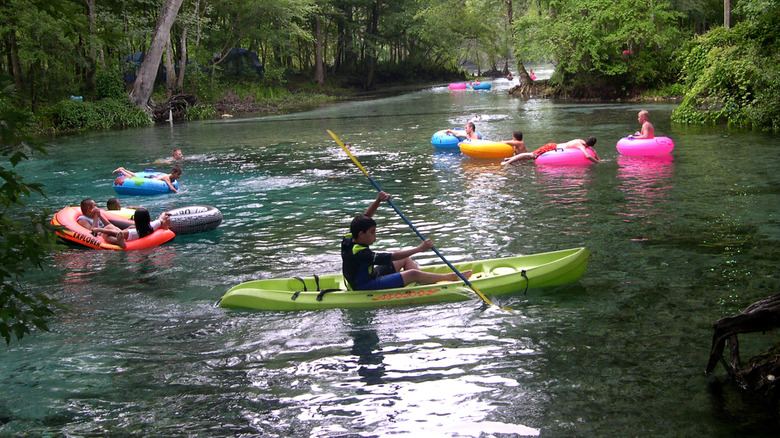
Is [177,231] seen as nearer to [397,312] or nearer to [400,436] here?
[397,312]

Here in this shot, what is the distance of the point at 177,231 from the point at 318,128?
55.6 ft

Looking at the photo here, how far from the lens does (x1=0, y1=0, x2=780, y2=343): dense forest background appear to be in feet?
62.5

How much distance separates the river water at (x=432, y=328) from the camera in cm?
497

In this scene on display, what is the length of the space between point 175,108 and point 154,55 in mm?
3363

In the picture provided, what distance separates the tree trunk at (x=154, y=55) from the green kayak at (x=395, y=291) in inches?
1062

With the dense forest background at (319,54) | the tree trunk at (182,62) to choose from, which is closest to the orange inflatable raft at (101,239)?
the dense forest background at (319,54)

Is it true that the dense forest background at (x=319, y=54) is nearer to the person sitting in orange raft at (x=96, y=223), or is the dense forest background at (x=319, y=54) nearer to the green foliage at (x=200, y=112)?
the green foliage at (x=200, y=112)

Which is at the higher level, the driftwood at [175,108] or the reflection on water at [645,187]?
the driftwood at [175,108]

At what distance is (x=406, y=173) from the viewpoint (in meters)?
15.7

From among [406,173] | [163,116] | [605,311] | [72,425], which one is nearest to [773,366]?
[605,311]

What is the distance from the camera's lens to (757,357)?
4902 mm

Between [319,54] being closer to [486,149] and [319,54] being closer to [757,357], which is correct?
[486,149]

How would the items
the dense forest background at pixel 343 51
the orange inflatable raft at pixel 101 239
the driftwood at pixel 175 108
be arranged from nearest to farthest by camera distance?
the orange inflatable raft at pixel 101 239
the dense forest background at pixel 343 51
the driftwood at pixel 175 108

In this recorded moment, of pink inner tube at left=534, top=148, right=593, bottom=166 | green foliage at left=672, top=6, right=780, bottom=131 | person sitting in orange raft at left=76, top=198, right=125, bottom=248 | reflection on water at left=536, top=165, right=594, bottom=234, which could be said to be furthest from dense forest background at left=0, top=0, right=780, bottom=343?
reflection on water at left=536, top=165, right=594, bottom=234
